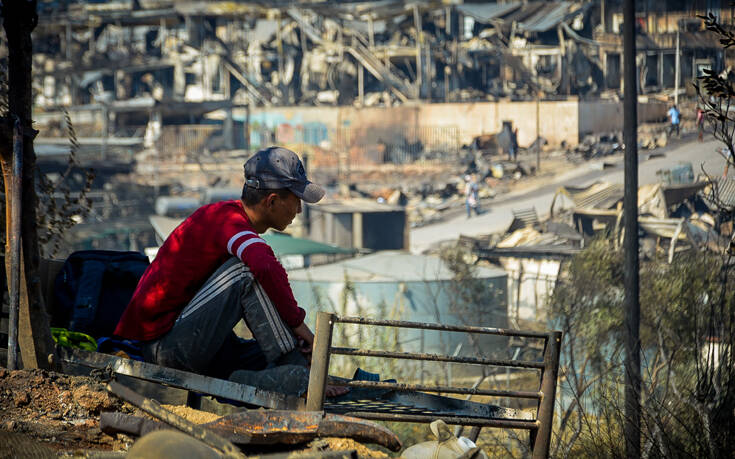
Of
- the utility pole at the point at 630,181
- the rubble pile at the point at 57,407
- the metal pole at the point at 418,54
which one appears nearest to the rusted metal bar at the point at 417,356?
the rubble pile at the point at 57,407

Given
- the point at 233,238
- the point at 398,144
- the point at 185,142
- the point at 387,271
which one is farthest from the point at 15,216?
the point at 185,142

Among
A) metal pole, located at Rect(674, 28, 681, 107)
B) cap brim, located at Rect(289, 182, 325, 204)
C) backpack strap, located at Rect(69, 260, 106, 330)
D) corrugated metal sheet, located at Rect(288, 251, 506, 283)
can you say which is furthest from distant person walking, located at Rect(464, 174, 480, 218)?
cap brim, located at Rect(289, 182, 325, 204)

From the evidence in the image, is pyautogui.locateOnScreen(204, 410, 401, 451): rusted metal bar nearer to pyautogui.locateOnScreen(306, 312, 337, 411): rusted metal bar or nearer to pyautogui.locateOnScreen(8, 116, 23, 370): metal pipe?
pyautogui.locateOnScreen(306, 312, 337, 411): rusted metal bar

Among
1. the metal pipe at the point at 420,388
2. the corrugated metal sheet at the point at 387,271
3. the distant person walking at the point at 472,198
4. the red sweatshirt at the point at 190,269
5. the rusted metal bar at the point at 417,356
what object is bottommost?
the corrugated metal sheet at the point at 387,271

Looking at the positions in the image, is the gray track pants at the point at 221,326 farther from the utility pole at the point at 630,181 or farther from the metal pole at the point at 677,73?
the metal pole at the point at 677,73

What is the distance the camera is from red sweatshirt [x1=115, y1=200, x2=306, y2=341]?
4.10m

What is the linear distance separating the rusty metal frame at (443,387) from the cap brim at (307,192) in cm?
71

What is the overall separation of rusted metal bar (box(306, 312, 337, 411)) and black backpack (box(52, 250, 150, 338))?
1.78m

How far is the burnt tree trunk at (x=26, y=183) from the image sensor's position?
4.39 metres

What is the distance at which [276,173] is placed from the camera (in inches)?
A: 170

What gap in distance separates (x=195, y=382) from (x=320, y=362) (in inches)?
25.8

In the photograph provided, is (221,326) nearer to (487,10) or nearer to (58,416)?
(58,416)

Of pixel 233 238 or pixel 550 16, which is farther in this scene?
pixel 550 16

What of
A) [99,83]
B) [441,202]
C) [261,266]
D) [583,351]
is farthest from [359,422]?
[99,83]
